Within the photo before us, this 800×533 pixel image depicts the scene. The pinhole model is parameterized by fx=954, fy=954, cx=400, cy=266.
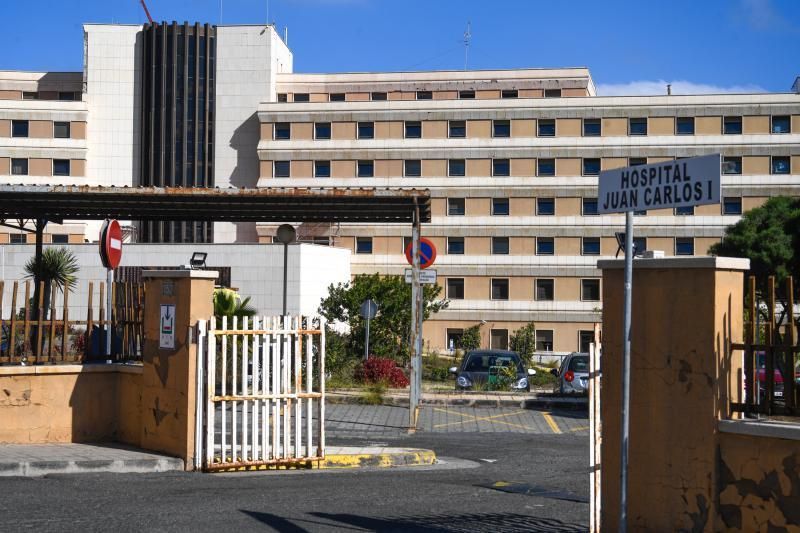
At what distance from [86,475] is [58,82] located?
56.5 m

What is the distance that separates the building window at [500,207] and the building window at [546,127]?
14.1 ft

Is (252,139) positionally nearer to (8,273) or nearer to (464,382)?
(8,273)

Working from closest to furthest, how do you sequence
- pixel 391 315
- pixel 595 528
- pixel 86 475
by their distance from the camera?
pixel 595 528 < pixel 86 475 < pixel 391 315

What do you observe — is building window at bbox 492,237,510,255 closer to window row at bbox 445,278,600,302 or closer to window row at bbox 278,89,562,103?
window row at bbox 445,278,600,302

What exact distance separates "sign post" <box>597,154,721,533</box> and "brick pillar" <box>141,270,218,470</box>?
6.40m

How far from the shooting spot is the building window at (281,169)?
56.1m

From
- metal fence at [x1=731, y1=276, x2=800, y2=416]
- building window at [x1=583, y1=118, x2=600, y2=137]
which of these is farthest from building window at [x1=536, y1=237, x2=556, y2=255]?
metal fence at [x1=731, y1=276, x2=800, y2=416]

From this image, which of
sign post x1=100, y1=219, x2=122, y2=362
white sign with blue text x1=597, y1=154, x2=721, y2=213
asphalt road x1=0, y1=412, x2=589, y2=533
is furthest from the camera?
sign post x1=100, y1=219, x2=122, y2=362

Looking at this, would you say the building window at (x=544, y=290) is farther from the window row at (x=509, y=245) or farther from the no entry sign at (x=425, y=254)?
the no entry sign at (x=425, y=254)

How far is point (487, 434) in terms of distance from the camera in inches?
683

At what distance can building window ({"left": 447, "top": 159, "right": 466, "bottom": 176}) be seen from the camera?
180ft

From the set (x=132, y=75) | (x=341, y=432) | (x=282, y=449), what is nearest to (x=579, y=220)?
(x=132, y=75)

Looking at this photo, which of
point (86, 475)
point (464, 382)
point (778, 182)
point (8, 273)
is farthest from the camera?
point (778, 182)

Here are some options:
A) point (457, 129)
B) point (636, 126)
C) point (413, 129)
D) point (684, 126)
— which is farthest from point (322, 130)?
point (684, 126)
